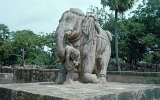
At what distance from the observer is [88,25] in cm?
659

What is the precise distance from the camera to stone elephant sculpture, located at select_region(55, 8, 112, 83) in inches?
251

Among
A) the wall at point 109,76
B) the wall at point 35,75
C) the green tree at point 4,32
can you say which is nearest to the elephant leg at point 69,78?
the wall at point 109,76

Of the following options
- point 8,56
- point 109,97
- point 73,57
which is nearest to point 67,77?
point 73,57

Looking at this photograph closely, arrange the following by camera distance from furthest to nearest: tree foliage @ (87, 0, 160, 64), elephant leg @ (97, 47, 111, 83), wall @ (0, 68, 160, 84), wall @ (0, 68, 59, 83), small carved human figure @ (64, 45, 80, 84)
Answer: tree foliage @ (87, 0, 160, 64)
wall @ (0, 68, 59, 83)
wall @ (0, 68, 160, 84)
elephant leg @ (97, 47, 111, 83)
small carved human figure @ (64, 45, 80, 84)

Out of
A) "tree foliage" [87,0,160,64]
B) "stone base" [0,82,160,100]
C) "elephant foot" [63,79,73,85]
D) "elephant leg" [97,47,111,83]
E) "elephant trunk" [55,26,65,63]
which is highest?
"tree foliage" [87,0,160,64]

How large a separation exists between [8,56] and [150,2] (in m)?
22.3

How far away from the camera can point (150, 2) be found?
27.9 meters

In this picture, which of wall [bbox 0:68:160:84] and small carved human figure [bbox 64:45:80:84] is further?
wall [bbox 0:68:160:84]

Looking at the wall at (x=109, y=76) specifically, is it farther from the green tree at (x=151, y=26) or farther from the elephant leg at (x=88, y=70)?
the green tree at (x=151, y=26)

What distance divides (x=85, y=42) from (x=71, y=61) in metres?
0.62

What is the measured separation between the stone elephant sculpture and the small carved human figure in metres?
0.17

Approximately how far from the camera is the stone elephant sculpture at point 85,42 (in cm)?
638

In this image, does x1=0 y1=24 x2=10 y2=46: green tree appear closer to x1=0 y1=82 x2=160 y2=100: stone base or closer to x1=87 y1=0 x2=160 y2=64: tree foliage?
x1=87 y1=0 x2=160 y2=64: tree foliage

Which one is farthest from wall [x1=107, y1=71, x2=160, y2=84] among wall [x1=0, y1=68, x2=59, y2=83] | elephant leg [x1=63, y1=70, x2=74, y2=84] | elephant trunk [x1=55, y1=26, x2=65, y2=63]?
elephant trunk [x1=55, y1=26, x2=65, y2=63]
